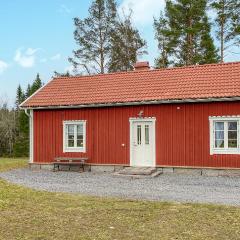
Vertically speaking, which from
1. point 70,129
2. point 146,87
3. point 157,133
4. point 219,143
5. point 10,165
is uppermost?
point 146,87

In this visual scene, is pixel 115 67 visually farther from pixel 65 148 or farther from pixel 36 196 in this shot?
pixel 36 196

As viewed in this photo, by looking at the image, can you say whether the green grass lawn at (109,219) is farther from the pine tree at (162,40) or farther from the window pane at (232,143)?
the pine tree at (162,40)

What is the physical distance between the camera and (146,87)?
63.5 feet

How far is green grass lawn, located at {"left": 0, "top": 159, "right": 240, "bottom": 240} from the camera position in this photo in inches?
299

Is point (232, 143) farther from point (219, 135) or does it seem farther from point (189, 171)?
point (189, 171)

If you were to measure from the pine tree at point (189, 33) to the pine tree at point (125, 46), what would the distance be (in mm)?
3376

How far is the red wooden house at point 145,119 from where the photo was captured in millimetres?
16922

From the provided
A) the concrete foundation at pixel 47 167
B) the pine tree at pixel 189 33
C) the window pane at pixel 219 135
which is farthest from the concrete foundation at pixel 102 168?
the pine tree at pixel 189 33

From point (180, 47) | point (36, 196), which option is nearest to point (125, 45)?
point (180, 47)

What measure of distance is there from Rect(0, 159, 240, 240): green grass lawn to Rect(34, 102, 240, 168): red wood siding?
23.3ft

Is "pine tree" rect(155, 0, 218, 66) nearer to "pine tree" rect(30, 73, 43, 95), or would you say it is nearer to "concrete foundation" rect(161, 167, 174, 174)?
"pine tree" rect(30, 73, 43, 95)

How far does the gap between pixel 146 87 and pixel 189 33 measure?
16.5 meters

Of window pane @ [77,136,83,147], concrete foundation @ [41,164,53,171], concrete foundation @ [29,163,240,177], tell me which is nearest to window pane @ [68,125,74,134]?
window pane @ [77,136,83,147]

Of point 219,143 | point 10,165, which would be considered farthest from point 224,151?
point 10,165
